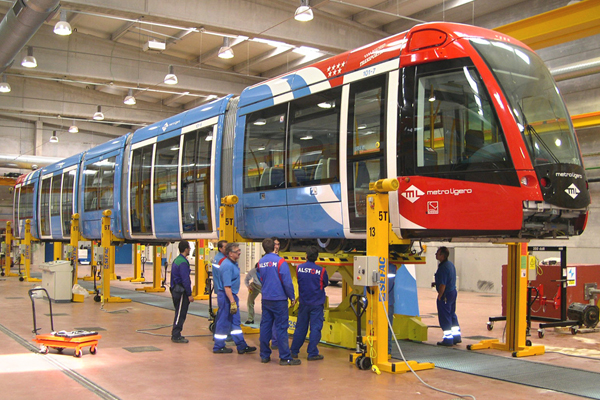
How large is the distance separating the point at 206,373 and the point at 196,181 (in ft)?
16.1

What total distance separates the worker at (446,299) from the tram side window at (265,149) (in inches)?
120

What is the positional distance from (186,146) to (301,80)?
3.66m

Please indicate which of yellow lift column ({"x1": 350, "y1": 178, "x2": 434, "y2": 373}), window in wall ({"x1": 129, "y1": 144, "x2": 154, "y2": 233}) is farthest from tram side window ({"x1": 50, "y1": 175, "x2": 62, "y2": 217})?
yellow lift column ({"x1": 350, "y1": 178, "x2": 434, "y2": 373})

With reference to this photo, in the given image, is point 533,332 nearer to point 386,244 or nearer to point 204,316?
point 386,244

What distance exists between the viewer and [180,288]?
10078 millimetres

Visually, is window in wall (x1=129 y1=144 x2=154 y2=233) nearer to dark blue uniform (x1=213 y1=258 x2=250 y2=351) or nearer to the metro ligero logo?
dark blue uniform (x1=213 y1=258 x2=250 y2=351)

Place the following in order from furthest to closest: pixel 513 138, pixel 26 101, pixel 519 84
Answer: pixel 26 101, pixel 519 84, pixel 513 138

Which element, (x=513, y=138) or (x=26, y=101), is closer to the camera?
(x=513, y=138)

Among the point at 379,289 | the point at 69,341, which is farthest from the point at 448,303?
the point at 69,341

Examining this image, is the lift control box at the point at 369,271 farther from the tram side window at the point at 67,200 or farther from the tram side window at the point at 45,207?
the tram side window at the point at 45,207

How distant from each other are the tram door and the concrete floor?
2093mm

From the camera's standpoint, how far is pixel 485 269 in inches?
793

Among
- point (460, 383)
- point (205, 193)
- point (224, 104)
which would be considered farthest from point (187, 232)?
point (460, 383)

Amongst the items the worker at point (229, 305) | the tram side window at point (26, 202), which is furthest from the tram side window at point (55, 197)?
the worker at point (229, 305)
